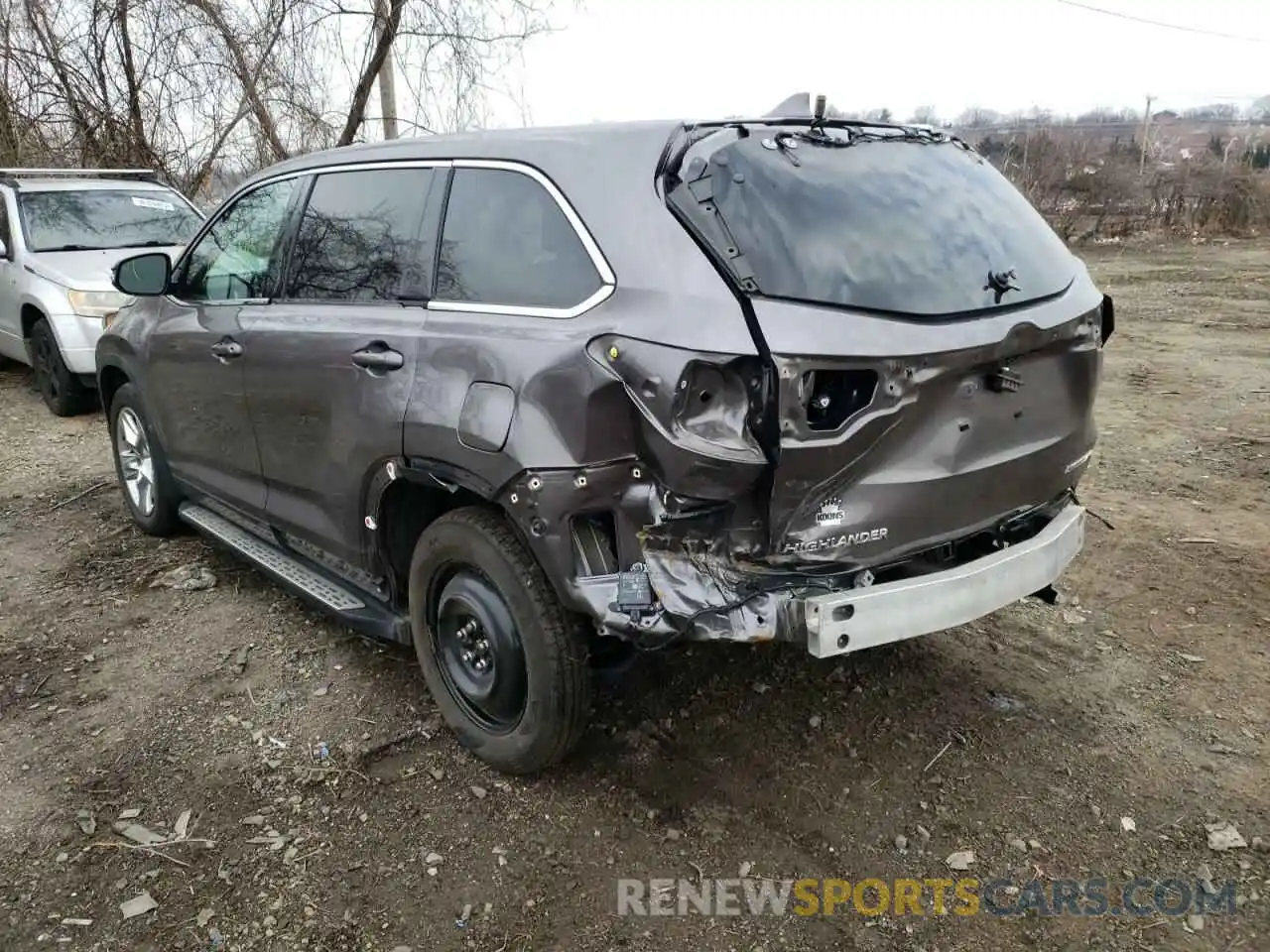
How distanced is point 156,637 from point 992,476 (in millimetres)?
3330

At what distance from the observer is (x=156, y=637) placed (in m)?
4.00

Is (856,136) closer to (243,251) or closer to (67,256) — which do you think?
(243,251)

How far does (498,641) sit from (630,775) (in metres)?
0.63

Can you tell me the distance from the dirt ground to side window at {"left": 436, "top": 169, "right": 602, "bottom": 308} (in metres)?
1.51

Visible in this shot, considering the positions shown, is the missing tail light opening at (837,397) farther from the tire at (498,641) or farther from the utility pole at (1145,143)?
the utility pole at (1145,143)

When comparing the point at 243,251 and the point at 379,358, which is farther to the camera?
the point at 243,251

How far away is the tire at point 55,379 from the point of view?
7.39 m

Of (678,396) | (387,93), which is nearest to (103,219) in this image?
(387,93)

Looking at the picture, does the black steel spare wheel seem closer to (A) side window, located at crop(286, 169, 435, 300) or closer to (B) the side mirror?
(A) side window, located at crop(286, 169, 435, 300)

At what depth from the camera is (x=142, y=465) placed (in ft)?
16.4

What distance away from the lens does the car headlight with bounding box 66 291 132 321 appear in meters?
7.25

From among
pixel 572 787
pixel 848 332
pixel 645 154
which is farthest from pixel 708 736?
pixel 645 154

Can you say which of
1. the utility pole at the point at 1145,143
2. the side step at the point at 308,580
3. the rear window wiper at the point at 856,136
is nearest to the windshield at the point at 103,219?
the side step at the point at 308,580

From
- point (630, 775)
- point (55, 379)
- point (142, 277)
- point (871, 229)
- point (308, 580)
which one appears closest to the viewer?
point (871, 229)
